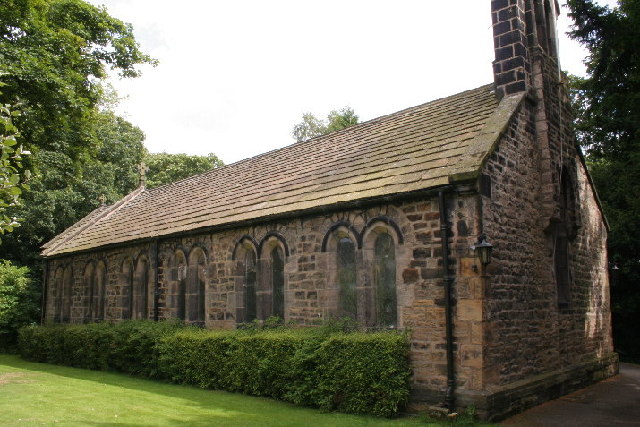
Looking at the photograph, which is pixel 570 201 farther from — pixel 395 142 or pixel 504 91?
pixel 395 142

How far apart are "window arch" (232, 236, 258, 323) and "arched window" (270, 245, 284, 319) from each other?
0.69 metres

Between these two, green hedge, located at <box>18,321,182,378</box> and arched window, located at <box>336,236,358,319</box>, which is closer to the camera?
arched window, located at <box>336,236,358,319</box>

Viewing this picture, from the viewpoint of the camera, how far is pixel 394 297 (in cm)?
1092

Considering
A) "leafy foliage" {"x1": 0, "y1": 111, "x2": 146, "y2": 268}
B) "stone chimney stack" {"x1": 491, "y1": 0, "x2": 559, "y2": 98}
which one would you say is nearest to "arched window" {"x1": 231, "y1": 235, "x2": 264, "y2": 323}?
"stone chimney stack" {"x1": 491, "y1": 0, "x2": 559, "y2": 98}

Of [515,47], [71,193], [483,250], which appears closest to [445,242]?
[483,250]

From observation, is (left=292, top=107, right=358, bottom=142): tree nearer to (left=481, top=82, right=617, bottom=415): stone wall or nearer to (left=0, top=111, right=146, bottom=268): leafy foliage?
(left=0, top=111, right=146, bottom=268): leafy foliage

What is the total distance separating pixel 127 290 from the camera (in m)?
19.1

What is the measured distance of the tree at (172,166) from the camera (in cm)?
4547

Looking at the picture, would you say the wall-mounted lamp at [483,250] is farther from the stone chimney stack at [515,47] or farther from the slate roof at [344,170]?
the stone chimney stack at [515,47]

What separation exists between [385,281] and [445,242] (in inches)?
76.3

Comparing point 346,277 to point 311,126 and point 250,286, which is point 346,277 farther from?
point 311,126

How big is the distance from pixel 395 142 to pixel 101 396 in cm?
922

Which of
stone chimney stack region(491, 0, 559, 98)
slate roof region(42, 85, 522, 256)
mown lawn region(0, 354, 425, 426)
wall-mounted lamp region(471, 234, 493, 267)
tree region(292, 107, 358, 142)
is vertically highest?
tree region(292, 107, 358, 142)

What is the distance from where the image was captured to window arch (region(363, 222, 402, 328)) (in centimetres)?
1093
